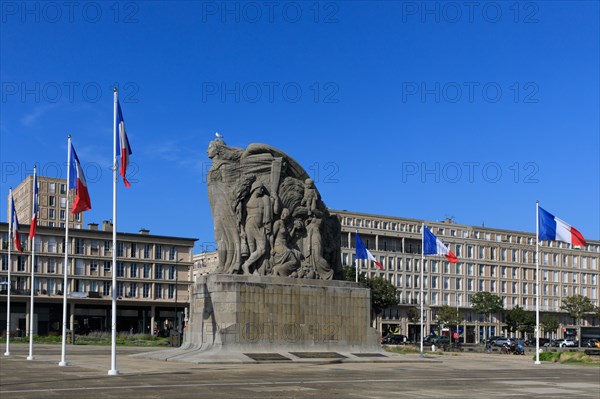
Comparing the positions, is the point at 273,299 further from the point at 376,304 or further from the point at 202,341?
the point at 376,304

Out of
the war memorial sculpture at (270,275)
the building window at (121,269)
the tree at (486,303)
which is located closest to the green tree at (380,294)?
the tree at (486,303)

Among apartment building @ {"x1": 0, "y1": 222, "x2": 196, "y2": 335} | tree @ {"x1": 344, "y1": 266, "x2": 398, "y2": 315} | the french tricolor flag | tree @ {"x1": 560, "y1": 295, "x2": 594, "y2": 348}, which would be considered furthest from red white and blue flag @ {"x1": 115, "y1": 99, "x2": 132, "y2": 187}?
tree @ {"x1": 560, "y1": 295, "x2": 594, "y2": 348}

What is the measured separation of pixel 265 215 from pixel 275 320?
648 cm

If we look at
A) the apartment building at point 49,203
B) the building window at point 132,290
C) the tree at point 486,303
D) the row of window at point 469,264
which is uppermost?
the apartment building at point 49,203

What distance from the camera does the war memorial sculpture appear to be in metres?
45.1

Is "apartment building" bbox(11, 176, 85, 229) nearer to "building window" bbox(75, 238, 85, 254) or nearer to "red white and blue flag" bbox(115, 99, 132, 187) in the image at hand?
"building window" bbox(75, 238, 85, 254)

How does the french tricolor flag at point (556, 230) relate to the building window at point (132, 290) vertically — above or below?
above

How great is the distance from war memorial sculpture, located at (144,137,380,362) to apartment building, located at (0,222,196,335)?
200 ft

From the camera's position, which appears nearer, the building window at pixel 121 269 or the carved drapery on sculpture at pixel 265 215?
the carved drapery on sculpture at pixel 265 215

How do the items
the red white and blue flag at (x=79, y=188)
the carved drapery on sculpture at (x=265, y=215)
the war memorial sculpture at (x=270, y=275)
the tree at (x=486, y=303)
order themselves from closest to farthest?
the red white and blue flag at (x=79, y=188) → the war memorial sculpture at (x=270, y=275) → the carved drapery on sculpture at (x=265, y=215) → the tree at (x=486, y=303)

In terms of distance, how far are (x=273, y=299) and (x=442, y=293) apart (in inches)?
3794

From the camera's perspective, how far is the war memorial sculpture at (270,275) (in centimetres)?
4512

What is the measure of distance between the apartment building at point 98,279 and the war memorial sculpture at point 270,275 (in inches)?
2400

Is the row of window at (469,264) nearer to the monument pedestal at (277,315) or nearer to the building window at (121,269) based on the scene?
the building window at (121,269)
